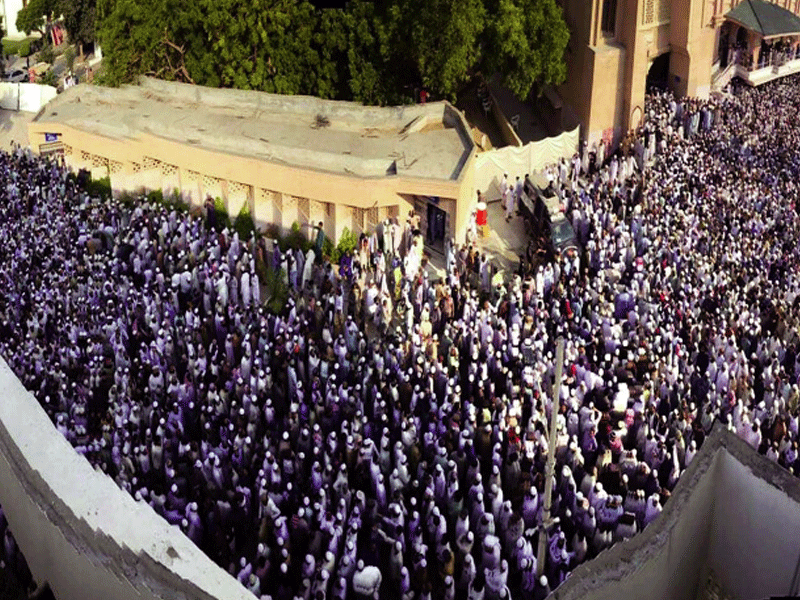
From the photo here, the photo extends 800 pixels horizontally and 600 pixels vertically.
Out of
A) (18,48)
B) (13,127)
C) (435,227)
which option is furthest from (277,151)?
(18,48)

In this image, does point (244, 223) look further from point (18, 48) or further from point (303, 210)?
point (18, 48)

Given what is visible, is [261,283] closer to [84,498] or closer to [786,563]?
[84,498]

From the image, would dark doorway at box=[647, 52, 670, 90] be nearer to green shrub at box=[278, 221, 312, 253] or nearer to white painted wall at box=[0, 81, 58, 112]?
green shrub at box=[278, 221, 312, 253]

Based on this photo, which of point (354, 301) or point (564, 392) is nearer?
point (564, 392)

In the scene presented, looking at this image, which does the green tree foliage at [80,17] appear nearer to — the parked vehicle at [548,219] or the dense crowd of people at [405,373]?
the dense crowd of people at [405,373]

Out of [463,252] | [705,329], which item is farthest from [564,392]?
[463,252]

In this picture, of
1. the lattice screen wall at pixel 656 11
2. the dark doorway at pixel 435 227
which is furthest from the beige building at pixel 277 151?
the lattice screen wall at pixel 656 11
